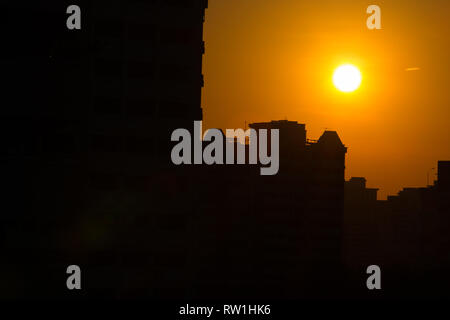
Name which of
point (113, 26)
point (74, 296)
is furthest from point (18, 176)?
point (113, 26)

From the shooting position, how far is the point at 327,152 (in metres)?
117

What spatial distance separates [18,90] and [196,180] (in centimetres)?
1345

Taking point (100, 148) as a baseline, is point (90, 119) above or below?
above

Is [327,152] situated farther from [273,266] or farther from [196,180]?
[196,180]
